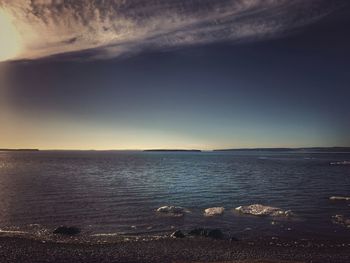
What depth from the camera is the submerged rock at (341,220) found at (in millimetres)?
37141

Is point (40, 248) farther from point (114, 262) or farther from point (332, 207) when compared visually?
point (332, 207)

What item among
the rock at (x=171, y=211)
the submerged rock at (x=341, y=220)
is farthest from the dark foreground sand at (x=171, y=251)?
the rock at (x=171, y=211)

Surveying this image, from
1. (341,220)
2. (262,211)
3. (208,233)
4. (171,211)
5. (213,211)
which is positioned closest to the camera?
(208,233)

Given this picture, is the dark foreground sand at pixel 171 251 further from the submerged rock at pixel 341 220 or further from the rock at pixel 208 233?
the submerged rock at pixel 341 220

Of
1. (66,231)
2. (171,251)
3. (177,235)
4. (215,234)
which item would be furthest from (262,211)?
(66,231)

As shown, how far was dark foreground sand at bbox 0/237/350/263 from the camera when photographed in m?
24.0

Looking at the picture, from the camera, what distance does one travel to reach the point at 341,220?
3878cm

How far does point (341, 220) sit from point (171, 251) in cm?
2217

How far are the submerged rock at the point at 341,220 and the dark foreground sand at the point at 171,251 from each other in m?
9.22

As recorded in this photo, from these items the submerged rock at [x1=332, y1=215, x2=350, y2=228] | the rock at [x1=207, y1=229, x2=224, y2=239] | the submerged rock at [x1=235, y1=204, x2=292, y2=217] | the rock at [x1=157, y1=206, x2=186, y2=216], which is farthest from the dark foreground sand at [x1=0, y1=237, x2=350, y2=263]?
the submerged rock at [x1=235, y1=204, x2=292, y2=217]

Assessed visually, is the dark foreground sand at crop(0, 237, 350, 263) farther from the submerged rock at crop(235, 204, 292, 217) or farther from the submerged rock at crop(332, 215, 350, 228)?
the submerged rock at crop(235, 204, 292, 217)

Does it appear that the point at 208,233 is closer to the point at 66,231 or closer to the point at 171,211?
the point at 171,211

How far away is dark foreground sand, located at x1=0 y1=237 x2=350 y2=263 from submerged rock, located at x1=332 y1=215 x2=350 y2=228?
363 inches

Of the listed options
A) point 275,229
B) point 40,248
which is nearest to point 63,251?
point 40,248
